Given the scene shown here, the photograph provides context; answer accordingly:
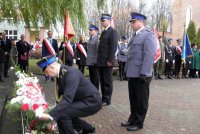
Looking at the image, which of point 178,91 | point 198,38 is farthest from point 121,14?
point 178,91

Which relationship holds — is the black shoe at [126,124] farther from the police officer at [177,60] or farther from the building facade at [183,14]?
the building facade at [183,14]

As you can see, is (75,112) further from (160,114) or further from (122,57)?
(122,57)

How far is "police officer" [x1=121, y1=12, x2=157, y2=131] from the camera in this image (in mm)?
5902

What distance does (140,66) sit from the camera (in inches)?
237

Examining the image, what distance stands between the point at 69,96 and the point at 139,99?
5.70 ft

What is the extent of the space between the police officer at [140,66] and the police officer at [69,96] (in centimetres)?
119

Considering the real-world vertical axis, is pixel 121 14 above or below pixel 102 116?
above

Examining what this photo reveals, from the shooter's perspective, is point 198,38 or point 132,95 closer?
point 132,95

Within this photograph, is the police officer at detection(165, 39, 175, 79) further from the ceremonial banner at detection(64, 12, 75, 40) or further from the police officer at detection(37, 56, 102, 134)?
the police officer at detection(37, 56, 102, 134)

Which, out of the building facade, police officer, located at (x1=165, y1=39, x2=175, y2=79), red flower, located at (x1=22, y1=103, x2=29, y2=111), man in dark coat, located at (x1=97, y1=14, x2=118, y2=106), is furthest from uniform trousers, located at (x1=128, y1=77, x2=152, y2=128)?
the building facade

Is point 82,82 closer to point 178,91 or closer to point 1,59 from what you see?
point 178,91

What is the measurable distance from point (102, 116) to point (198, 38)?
83.3 ft

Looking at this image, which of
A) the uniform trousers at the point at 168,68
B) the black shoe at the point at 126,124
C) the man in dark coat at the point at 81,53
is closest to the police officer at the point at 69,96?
the black shoe at the point at 126,124

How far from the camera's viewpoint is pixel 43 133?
16.0 ft
